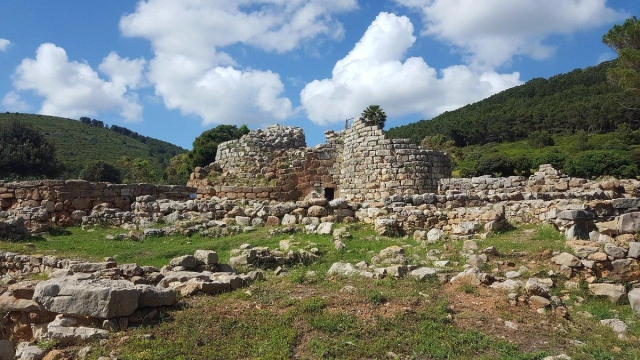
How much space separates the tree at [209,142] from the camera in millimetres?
47016

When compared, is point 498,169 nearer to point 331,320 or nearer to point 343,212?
point 343,212

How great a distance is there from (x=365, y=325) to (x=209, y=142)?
44099 mm

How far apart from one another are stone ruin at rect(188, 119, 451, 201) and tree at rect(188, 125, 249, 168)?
89.4 feet

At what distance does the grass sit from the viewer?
507cm

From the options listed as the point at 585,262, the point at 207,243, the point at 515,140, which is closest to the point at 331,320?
the point at 585,262

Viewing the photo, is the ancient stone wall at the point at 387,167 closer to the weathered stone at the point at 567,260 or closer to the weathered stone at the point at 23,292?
the weathered stone at the point at 567,260

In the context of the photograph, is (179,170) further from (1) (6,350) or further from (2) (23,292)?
(1) (6,350)

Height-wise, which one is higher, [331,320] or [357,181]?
[357,181]

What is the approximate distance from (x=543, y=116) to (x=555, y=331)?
70.6m

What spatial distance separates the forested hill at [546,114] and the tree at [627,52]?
3242 centimetres

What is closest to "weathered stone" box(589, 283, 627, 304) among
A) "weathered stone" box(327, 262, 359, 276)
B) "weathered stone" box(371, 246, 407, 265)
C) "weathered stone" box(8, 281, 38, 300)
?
"weathered stone" box(371, 246, 407, 265)

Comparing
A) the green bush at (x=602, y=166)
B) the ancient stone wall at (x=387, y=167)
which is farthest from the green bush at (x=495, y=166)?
the ancient stone wall at (x=387, y=167)

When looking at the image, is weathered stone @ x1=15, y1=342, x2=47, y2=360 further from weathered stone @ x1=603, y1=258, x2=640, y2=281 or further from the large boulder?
weathered stone @ x1=603, y1=258, x2=640, y2=281

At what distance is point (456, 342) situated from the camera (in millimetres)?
5215
